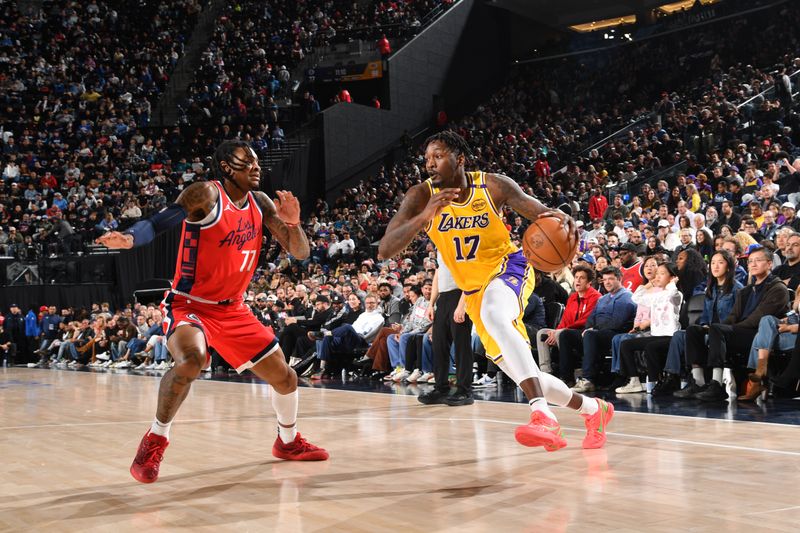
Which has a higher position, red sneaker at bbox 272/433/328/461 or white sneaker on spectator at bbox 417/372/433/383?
white sneaker on spectator at bbox 417/372/433/383

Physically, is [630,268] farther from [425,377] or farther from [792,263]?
[425,377]

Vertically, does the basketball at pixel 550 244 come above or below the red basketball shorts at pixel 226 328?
above

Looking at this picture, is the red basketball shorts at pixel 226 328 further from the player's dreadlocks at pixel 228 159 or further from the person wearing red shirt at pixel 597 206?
the person wearing red shirt at pixel 597 206

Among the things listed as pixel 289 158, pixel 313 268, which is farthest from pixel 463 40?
pixel 313 268

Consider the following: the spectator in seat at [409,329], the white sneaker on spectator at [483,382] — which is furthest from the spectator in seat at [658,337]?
the spectator in seat at [409,329]

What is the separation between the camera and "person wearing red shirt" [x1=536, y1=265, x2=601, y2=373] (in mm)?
8508

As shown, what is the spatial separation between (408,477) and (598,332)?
173 inches

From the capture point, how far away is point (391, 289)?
37.3ft

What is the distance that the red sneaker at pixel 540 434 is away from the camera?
411cm

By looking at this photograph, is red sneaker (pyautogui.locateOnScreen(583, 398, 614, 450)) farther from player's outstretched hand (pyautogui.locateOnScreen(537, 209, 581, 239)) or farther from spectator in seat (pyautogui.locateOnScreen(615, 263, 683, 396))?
spectator in seat (pyautogui.locateOnScreen(615, 263, 683, 396))

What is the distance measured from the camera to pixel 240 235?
447cm

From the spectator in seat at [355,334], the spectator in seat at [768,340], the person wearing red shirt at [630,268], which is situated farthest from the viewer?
the spectator in seat at [355,334]

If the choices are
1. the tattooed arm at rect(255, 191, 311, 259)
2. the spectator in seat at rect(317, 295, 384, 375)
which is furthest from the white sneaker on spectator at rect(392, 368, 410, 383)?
the tattooed arm at rect(255, 191, 311, 259)

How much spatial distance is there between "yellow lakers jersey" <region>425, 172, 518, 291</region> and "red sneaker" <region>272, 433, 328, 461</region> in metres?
1.26
